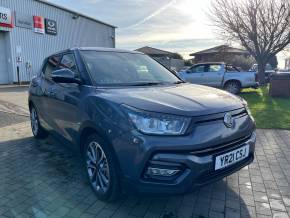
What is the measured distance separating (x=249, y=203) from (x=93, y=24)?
27.6 meters

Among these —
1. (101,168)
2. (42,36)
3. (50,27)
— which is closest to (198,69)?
(101,168)

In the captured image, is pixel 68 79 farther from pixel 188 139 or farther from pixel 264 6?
pixel 264 6

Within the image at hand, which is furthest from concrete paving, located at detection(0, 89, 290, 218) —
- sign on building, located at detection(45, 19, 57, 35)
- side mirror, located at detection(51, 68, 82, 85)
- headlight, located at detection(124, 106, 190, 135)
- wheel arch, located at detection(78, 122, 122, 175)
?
sign on building, located at detection(45, 19, 57, 35)

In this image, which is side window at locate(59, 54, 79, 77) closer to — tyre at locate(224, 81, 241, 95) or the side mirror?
the side mirror

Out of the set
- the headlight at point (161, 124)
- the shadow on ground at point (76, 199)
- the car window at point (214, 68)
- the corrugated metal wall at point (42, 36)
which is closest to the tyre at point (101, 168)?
the shadow on ground at point (76, 199)

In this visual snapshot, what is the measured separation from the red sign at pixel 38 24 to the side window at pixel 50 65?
16955mm

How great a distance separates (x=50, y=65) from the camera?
471cm

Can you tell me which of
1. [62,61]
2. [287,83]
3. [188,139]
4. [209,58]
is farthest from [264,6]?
[209,58]

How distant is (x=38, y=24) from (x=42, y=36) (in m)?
0.99

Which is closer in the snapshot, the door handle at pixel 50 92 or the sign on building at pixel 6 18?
the door handle at pixel 50 92

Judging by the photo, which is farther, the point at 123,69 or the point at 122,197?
the point at 123,69

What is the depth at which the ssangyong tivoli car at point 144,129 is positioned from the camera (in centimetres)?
242

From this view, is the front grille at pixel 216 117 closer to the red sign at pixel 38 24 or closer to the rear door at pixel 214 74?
the rear door at pixel 214 74

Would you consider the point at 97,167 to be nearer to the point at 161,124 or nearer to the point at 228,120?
the point at 161,124
